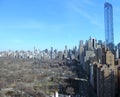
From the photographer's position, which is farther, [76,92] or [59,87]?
[59,87]

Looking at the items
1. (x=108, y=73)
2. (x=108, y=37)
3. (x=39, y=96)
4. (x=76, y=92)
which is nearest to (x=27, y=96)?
(x=39, y=96)

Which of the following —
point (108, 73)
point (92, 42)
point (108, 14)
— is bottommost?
point (108, 73)

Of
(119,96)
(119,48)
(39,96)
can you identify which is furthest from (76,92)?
(119,48)

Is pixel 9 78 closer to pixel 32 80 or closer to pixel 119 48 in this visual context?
pixel 32 80

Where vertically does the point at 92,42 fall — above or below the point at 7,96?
above

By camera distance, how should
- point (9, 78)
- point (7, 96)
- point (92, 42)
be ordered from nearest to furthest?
point (7, 96)
point (9, 78)
point (92, 42)

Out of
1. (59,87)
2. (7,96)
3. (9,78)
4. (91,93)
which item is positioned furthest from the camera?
(9,78)

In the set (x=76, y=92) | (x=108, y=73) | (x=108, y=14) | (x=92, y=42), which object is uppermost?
Result: (x=108, y=14)

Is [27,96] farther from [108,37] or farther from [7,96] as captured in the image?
[108,37]

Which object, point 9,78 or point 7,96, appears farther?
point 9,78
